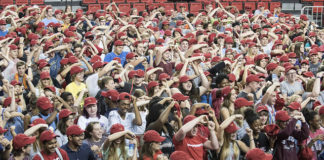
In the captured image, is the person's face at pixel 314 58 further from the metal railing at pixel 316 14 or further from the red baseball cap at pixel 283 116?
the metal railing at pixel 316 14

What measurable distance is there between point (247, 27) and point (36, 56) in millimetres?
5552

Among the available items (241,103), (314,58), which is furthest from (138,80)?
(314,58)

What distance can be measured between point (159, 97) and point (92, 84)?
1.87 meters

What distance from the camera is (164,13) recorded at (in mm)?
17344

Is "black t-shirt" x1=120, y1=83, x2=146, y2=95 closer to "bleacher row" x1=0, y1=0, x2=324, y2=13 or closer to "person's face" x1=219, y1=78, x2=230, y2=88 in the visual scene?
"person's face" x1=219, y1=78, x2=230, y2=88

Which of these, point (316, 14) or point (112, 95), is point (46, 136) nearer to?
point (112, 95)

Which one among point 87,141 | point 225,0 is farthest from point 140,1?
point 87,141

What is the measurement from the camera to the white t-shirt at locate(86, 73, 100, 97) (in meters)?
9.51

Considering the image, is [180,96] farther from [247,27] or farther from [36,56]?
[247,27]

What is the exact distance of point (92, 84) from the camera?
31.6ft

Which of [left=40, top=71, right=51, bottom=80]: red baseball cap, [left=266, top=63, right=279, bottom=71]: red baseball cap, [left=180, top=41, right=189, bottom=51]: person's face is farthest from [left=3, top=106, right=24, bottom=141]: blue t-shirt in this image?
[left=180, top=41, right=189, bottom=51]: person's face

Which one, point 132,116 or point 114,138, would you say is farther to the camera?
point 132,116

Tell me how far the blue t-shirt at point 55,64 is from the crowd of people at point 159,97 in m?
0.02

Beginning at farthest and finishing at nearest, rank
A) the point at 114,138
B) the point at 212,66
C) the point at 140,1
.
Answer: the point at 140,1 < the point at 212,66 < the point at 114,138
